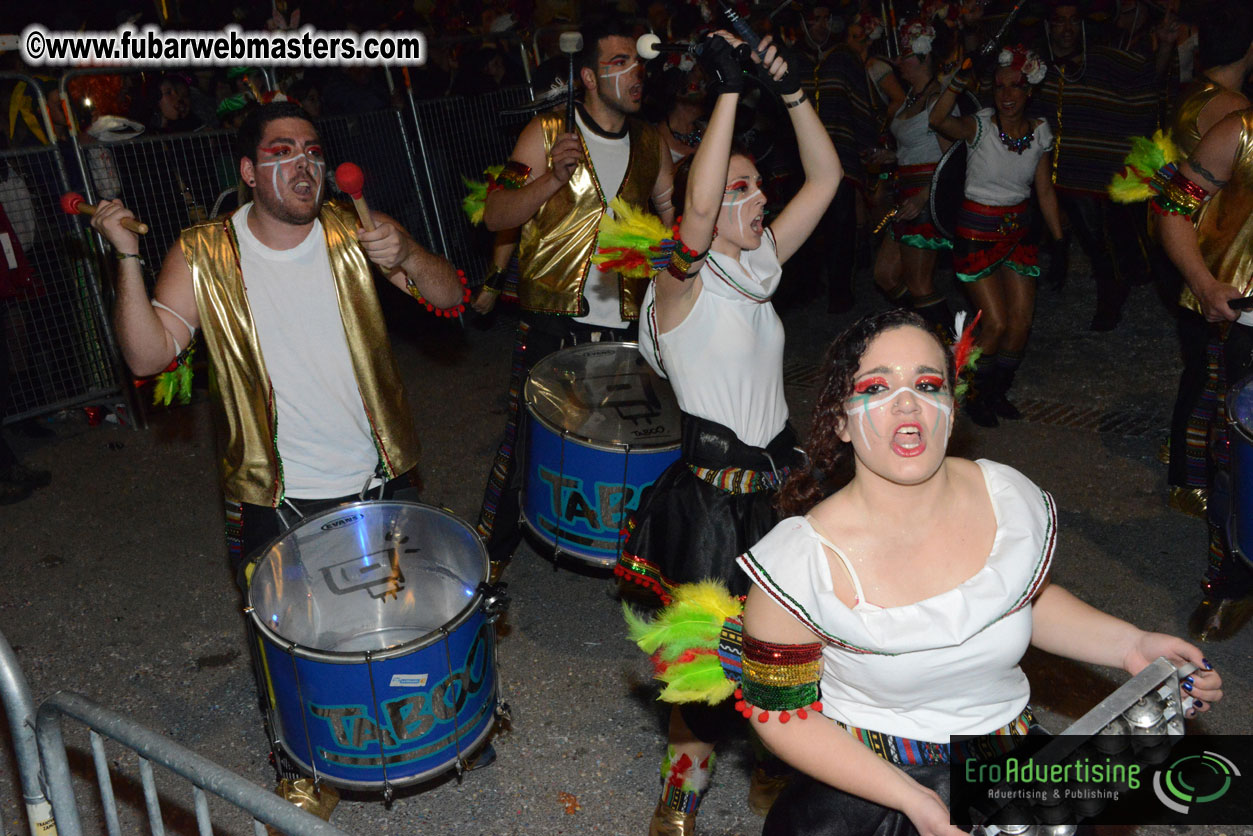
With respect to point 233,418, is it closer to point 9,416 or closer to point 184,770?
point 184,770

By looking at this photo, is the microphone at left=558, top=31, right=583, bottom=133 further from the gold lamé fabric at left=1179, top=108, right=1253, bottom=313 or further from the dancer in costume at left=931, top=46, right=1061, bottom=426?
the dancer in costume at left=931, top=46, right=1061, bottom=426

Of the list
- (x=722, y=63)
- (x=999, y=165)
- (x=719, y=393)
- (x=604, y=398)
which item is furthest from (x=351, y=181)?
(x=999, y=165)

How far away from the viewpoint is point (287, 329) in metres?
3.46

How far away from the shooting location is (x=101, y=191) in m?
6.70

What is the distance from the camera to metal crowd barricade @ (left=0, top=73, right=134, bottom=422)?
6.52 meters

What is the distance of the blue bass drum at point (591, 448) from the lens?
4.00 metres

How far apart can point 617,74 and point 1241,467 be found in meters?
2.71

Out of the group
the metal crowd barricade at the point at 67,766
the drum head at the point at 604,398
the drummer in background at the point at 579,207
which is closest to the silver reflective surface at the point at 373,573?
the drum head at the point at 604,398

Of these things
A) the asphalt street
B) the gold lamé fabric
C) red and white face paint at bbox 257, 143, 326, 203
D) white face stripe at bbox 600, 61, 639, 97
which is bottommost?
the asphalt street

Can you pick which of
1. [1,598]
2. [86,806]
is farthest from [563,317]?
[1,598]

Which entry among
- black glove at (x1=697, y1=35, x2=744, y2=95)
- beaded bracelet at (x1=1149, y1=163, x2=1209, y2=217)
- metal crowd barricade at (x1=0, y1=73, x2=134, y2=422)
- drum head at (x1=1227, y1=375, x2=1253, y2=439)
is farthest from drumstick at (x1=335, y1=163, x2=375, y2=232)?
metal crowd barricade at (x1=0, y1=73, x2=134, y2=422)

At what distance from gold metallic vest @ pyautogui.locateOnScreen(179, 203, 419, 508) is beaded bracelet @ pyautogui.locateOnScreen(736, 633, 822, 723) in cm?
186

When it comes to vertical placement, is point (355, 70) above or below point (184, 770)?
above

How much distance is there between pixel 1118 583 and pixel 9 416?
6168 millimetres
